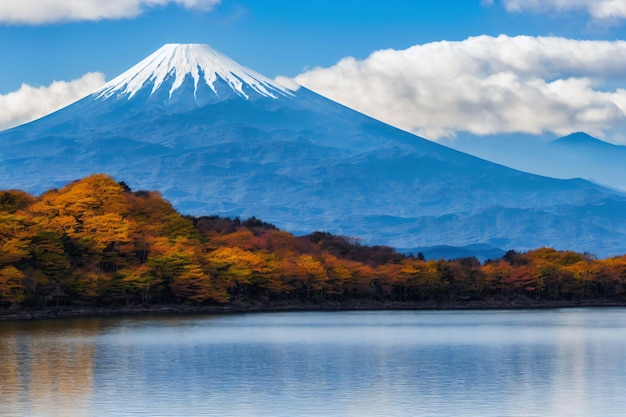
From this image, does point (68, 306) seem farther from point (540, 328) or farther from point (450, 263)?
point (450, 263)

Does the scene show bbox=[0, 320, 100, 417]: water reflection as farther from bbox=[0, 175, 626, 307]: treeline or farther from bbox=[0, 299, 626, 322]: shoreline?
bbox=[0, 175, 626, 307]: treeline

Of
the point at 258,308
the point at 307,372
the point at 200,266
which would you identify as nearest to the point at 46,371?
the point at 307,372

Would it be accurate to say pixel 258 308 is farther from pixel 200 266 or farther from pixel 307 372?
pixel 307 372

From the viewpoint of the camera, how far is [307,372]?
30625mm

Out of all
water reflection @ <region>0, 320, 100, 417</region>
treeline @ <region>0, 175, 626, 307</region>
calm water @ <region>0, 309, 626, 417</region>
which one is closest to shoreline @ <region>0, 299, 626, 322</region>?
treeline @ <region>0, 175, 626, 307</region>

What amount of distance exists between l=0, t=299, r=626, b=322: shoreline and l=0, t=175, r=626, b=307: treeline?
0.87 meters

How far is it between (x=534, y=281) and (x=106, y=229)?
45.5 metres

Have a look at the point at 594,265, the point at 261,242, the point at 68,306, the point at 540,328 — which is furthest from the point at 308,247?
the point at 540,328

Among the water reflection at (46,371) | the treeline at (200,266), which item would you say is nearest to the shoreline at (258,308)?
the treeline at (200,266)

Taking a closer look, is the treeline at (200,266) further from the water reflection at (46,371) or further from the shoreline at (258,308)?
the water reflection at (46,371)

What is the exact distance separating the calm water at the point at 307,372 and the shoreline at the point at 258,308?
10.5 meters

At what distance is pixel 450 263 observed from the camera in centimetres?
9888

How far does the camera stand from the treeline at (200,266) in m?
64.7

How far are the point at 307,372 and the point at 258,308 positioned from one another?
1963 inches
